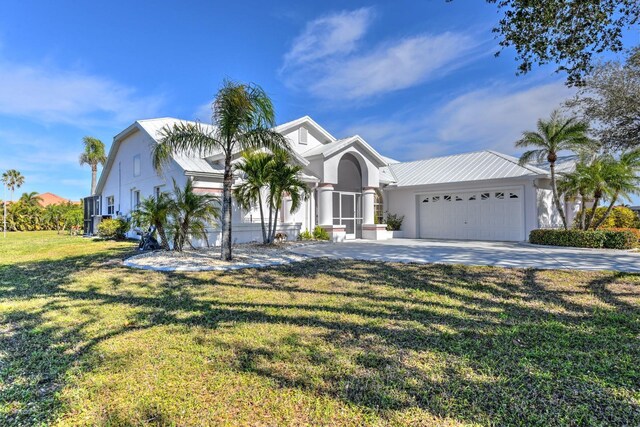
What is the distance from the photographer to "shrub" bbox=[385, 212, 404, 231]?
2220 cm

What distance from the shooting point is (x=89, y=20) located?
12.9 m

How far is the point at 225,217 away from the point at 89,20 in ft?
32.1

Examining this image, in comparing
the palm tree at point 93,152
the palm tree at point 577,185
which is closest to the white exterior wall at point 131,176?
the palm tree at point 93,152

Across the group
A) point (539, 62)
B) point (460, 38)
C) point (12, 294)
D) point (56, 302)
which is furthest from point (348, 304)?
point (460, 38)

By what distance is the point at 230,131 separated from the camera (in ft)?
34.9

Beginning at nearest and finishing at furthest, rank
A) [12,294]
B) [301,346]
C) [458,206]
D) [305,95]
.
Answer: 1. [301,346]
2. [12,294]
3. [458,206]
4. [305,95]

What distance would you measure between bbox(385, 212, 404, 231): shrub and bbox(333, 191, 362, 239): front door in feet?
8.67

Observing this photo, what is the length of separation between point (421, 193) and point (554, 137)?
8.01 m

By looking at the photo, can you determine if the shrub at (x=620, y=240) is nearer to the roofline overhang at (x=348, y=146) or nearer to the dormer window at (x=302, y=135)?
the roofline overhang at (x=348, y=146)

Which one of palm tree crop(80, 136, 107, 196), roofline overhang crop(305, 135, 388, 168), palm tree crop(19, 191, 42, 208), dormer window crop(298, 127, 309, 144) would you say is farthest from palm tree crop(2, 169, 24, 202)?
roofline overhang crop(305, 135, 388, 168)

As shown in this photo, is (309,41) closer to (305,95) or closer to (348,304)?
(305,95)

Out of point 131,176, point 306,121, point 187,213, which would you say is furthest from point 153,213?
point 306,121

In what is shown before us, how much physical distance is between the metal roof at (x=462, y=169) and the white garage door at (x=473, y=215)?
0.97 m

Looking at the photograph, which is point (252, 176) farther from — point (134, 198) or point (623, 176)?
point (623, 176)
